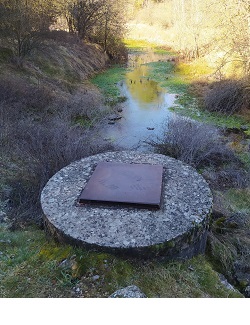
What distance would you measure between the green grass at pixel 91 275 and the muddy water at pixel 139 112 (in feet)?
17.0

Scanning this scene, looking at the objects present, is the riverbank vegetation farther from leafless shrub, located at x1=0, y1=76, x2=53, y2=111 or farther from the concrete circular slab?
the concrete circular slab

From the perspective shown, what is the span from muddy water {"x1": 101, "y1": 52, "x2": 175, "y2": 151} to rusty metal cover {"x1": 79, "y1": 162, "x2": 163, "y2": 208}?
3635mm

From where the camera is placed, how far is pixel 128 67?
1994cm

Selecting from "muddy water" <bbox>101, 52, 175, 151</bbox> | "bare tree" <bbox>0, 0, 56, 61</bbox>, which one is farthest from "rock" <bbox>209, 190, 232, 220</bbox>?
"bare tree" <bbox>0, 0, 56, 61</bbox>

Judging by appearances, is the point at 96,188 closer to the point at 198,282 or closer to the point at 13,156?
the point at 198,282

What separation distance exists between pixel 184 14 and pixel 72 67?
29.5 feet

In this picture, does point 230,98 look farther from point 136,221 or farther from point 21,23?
point 136,221

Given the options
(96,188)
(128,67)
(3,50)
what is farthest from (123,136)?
(128,67)

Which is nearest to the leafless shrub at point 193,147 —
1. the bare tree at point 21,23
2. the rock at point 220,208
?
the rock at point 220,208

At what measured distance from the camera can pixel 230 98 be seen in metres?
11.8

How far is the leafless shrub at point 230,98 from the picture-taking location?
38.2ft

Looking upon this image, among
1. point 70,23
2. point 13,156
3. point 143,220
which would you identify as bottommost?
point 13,156

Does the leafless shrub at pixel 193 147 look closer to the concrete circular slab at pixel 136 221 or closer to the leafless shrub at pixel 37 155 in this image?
the leafless shrub at pixel 37 155

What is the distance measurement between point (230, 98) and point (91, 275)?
9.85 m
